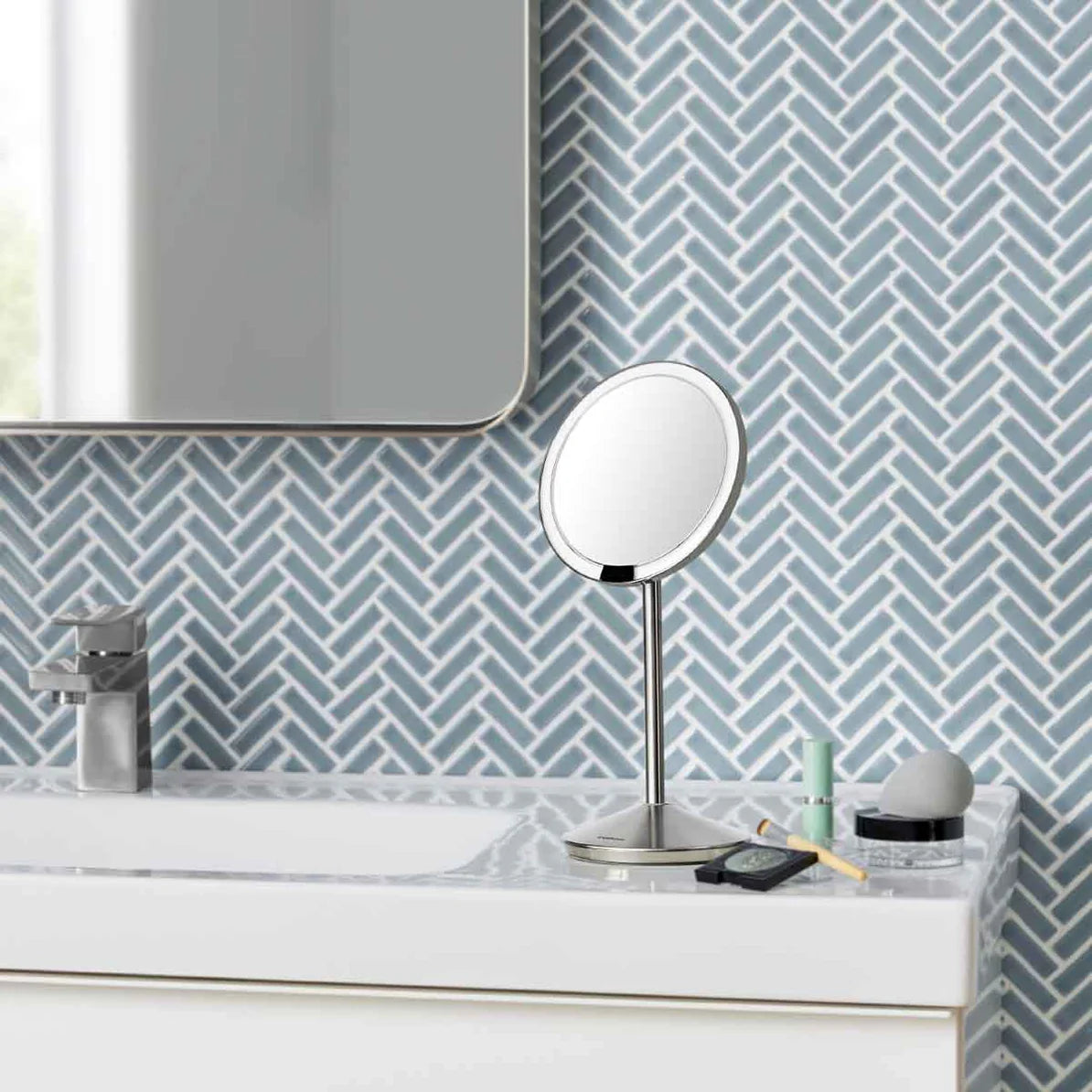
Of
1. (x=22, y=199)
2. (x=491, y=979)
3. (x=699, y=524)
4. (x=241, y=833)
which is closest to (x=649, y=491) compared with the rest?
(x=699, y=524)

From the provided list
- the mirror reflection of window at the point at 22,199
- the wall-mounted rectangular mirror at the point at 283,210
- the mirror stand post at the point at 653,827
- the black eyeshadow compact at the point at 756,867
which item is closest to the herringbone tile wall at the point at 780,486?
the wall-mounted rectangular mirror at the point at 283,210

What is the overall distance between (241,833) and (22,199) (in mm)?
594

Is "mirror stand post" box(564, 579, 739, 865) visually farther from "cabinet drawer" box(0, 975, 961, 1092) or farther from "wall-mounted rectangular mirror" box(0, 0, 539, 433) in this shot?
"wall-mounted rectangular mirror" box(0, 0, 539, 433)

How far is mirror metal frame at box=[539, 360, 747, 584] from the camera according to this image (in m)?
0.98

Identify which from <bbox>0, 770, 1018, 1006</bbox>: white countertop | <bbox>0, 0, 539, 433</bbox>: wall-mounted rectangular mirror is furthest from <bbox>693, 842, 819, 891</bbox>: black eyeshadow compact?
<bbox>0, 0, 539, 433</bbox>: wall-mounted rectangular mirror

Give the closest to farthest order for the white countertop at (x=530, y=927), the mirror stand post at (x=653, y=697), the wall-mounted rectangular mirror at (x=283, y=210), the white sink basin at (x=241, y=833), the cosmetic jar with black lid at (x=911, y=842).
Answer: the white countertop at (x=530, y=927)
the cosmetic jar with black lid at (x=911, y=842)
the mirror stand post at (x=653, y=697)
the white sink basin at (x=241, y=833)
the wall-mounted rectangular mirror at (x=283, y=210)

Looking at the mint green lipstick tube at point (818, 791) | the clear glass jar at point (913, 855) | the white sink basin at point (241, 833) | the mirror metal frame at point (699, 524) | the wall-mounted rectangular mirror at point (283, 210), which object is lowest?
the white sink basin at point (241, 833)

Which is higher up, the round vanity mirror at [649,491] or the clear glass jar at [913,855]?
the round vanity mirror at [649,491]

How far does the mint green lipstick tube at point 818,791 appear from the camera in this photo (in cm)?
99

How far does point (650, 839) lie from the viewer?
94cm

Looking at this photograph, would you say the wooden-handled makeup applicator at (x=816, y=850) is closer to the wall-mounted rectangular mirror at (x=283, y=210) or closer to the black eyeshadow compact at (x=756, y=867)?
the black eyeshadow compact at (x=756, y=867)

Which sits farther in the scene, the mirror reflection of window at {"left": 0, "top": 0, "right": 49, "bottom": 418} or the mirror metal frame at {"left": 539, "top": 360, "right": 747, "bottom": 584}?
the mirror reflection of window at {"left": 0, "top": 0, "right": 49, "bottom": 418}

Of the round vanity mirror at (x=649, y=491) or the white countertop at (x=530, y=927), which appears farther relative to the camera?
the round vanity mirror at (x=649, y=491)

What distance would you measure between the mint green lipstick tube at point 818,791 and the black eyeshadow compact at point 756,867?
0.09 m
